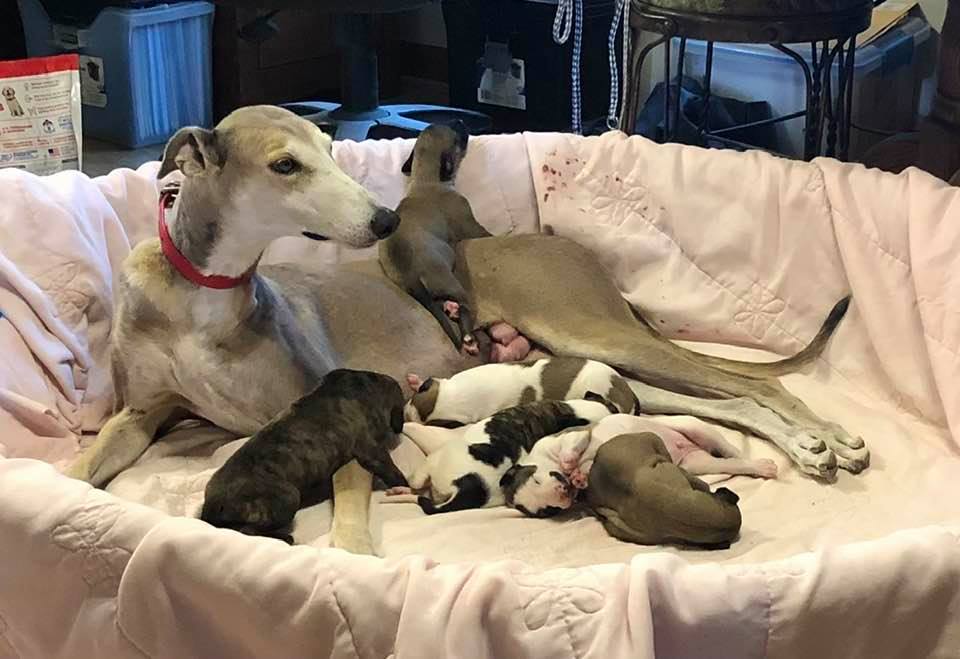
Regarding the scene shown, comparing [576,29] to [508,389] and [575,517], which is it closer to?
[508,389]

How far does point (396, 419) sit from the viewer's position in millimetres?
2021

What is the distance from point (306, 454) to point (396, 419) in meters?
0.23

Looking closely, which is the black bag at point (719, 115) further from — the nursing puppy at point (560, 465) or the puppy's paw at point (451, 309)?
the nursing puppy at point (560, 465)

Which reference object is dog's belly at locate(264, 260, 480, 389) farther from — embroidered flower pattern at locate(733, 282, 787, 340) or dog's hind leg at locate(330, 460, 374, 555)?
embroidered flower pattern at locate(733, 282, 787, 340)

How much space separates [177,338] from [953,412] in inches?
52.4

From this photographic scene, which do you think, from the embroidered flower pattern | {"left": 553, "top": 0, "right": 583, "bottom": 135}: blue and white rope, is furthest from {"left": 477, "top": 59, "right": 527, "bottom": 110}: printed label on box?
the embroidered flower pattern

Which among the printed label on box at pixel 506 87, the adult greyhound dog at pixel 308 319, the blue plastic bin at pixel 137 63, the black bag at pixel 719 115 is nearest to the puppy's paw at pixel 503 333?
the adult greyhound dog at pixel 308 319

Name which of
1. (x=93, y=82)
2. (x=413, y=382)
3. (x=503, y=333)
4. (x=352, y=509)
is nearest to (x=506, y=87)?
(x=93, y=82)

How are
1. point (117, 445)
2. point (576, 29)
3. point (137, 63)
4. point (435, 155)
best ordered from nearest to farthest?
point (117, 445)
point (435, 155)
point (576, 29)
point (137, 63)

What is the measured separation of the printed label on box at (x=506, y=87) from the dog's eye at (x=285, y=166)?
7.82 feet

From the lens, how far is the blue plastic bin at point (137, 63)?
→ 4.11 metres

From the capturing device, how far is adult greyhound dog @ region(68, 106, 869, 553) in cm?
182

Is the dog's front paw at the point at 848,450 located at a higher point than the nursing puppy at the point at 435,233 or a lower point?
lower

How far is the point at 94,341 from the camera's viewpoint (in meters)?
2.25
